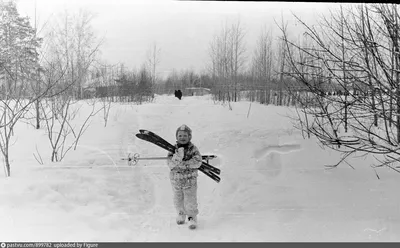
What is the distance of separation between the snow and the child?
16 cm

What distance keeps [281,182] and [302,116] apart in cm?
194

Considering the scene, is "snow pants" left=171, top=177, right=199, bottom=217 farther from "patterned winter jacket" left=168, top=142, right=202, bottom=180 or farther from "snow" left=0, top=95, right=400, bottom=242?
"snow" left=0, top=95, right=400, bottom=242

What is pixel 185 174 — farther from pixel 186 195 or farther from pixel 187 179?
pixel 186 195

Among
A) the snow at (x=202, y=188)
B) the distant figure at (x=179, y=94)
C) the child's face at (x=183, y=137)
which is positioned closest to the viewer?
the snow at (x=202, y=188)

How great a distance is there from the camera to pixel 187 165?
9.28ft

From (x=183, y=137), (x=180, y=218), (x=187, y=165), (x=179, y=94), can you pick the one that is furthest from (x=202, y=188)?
(x=179, y=94)

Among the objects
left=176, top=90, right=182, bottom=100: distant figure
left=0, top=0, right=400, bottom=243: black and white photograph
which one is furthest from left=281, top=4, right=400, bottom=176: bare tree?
left=176, top=90, right=182, bottom=100: distant figure

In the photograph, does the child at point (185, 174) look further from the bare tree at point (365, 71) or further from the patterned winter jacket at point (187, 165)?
the bare tree at point (365, 71)

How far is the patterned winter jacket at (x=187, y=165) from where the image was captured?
2.83 meters

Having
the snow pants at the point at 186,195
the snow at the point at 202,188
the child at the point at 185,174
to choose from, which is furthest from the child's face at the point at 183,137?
the snow at the point at 202,188

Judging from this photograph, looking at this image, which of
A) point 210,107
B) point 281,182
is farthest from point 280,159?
point 210,107

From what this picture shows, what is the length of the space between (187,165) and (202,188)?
1.30 meters

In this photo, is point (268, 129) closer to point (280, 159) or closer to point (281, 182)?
point (280, 159)

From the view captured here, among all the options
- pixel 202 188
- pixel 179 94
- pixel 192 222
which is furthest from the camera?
pixel 179 94
